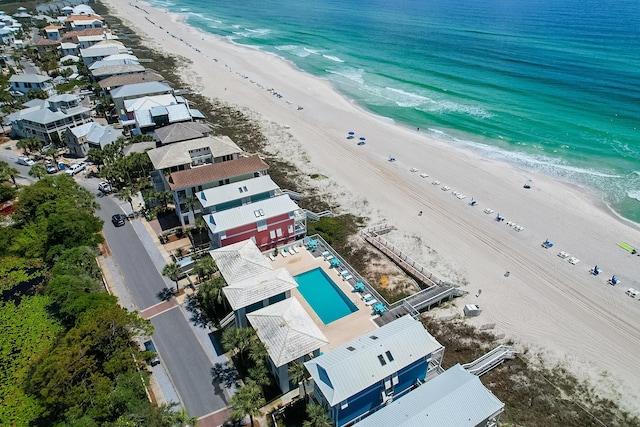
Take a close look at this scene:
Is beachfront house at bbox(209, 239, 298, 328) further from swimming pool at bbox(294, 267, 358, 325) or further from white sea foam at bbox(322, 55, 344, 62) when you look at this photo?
white sea foam at bbox(322, 55, 344, 62)

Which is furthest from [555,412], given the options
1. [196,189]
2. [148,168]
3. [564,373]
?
[148,168]

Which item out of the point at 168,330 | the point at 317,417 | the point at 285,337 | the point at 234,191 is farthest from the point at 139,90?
the point at 317,417

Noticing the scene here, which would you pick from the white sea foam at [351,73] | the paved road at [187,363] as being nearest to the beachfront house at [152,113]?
the paved road at [187,363]

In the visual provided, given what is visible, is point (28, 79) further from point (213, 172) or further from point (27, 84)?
point (213, 172)

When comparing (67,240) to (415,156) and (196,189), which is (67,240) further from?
(415,156)

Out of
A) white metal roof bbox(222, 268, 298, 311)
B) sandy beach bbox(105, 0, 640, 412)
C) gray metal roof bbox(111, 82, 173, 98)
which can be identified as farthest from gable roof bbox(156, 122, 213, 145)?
white metal roof bbox(222, 268, 298, 311)

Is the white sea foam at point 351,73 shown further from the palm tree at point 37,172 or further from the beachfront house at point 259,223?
the palm tree at point 37,172

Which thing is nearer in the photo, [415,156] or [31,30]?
[415,156]
